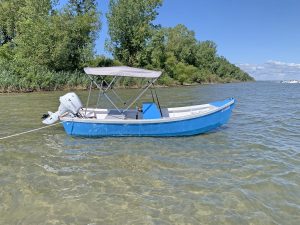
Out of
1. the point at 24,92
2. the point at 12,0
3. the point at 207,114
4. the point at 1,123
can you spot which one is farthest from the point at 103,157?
the point at 12,0

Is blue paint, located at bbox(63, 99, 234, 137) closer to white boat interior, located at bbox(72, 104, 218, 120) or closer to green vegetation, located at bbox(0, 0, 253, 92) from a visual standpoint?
white boat interior, located at bbox(72, 104, 218, 120)

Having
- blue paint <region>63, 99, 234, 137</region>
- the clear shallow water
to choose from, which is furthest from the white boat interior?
the clear shallow water

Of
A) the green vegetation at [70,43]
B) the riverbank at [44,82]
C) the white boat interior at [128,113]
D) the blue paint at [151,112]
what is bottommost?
the riverbank at [44,82]

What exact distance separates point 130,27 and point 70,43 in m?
17.5

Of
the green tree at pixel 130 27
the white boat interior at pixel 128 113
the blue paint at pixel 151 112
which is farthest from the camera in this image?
the green tree at pixel 130 27

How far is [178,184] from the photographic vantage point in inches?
295

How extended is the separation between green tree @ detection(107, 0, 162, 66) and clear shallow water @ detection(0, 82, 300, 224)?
54.1m

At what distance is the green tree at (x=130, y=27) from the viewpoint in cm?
6331

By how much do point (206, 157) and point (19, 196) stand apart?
17.6 ft

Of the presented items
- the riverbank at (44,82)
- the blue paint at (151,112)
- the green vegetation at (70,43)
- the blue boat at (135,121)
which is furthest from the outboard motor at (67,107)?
the riverbank at (44,82)

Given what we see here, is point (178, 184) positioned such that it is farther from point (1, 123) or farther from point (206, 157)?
point (1, 123)

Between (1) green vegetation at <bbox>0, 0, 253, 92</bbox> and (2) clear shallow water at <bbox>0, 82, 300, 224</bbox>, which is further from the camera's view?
(1) green vegetation at <bbox>0, 0, 253, 92</bbox>

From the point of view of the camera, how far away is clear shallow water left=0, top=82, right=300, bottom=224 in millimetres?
6000

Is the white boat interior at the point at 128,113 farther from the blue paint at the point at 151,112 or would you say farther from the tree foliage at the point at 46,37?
the tree foliage at the point at 46,37
